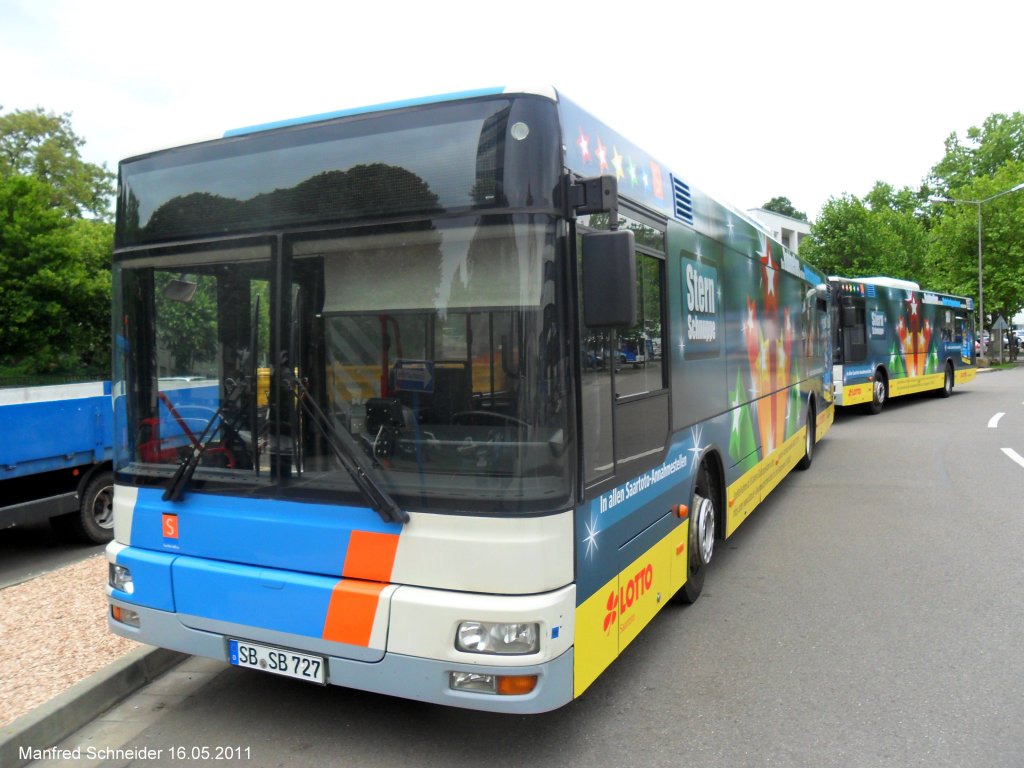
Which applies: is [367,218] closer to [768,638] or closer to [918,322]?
[768,638]

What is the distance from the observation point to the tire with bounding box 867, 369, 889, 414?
61.6ft

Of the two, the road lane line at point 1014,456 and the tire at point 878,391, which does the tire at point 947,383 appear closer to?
the tire at point 878,391

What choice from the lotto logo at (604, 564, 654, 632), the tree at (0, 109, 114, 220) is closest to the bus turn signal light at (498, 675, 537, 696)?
the lotto logo at (604, 564, 654, 632)

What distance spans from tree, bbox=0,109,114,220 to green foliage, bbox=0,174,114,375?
14.4 m

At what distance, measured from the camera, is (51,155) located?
44000 millimetres

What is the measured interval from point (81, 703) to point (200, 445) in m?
1.39

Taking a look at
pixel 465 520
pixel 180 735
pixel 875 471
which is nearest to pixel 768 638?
pixel 465 520

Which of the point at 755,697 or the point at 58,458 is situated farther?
the point at 58,458

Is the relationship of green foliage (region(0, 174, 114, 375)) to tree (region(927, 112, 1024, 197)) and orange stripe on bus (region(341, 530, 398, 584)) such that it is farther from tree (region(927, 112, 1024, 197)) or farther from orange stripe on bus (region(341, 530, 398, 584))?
tree (region(927, 112, 1024, 197))

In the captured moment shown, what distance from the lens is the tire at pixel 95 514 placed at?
23.9 ft

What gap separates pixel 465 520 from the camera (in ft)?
10.3

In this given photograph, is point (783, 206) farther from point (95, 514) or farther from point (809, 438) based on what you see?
point (95, 514)

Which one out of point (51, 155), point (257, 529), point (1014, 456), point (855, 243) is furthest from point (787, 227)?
point (257, 529)

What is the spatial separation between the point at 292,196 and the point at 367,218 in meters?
0.39
